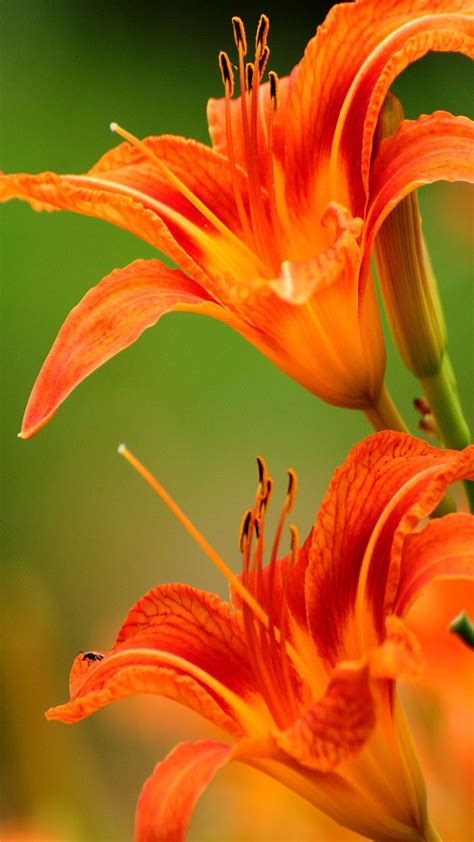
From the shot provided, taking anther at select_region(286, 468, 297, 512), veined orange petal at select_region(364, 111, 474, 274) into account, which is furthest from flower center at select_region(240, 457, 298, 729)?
veined orange petal at select_region(364, 111, 474, 274)

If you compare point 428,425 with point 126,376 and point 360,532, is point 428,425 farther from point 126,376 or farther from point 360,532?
point 126,376

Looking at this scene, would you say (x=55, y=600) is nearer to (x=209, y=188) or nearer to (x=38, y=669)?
(x=38, y=669)

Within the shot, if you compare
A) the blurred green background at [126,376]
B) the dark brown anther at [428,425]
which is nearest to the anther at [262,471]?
the dark brown anther at [428,425]

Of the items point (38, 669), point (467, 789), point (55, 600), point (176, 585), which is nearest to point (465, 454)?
point (176, 585)

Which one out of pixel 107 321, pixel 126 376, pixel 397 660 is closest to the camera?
pixel 397 660

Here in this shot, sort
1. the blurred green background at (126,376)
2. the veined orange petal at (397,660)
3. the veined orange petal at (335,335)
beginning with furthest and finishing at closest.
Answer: the blurred green background at (126,376), the veined orange petal at (335,335), the veined orange petal at (397,660)

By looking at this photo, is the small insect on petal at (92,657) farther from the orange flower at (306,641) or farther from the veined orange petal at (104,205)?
the veined orange petal at (104,205)

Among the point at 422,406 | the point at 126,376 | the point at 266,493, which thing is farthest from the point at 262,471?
the point at 126,376

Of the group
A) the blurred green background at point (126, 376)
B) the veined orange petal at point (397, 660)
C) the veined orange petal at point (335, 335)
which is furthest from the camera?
the blurred green background at point (126, 376)
